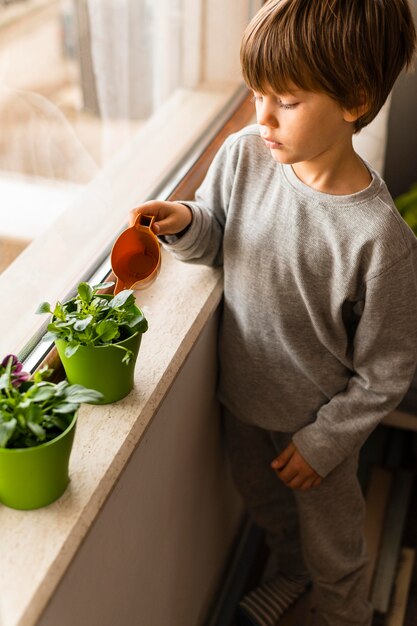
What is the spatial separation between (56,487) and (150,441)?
235 mm

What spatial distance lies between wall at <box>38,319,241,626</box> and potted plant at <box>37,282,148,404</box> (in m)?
0.13

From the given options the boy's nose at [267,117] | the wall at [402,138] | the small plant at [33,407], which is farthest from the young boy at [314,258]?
the wall at [402,138]

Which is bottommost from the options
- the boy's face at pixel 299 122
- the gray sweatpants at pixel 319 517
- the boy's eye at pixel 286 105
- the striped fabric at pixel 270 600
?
the striped fabric at pixel 270 600

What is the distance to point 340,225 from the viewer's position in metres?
0.98

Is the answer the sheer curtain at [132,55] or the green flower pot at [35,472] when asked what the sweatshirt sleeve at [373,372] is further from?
the sheer curtain at [132,55]

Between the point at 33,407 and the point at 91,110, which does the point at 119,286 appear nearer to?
the point at 33,407

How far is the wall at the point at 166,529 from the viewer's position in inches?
33.7

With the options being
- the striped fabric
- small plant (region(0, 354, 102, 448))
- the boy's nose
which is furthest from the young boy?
small plant (region(0, 354, 102, 448))

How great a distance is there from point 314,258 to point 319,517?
0.49 meters

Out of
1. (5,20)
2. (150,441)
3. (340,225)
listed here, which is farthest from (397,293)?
(5,20)

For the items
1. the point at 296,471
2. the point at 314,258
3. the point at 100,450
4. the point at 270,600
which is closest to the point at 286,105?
the point at 314,258

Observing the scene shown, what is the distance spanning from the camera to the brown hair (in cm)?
84

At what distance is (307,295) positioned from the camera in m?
1.03

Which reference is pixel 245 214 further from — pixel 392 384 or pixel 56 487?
pixel 56 487
